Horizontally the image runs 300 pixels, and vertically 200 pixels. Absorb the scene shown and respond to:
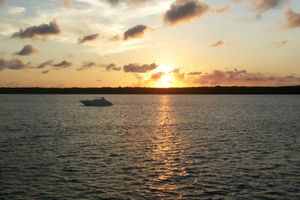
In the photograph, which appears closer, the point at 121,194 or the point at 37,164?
the point at 121,194

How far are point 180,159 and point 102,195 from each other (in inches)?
689

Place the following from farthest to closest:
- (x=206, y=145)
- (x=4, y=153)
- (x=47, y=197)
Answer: (x=206, y=145) → (x=4, y=153) → (x=47, y=197)

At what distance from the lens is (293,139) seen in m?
63.7

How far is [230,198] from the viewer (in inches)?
1108

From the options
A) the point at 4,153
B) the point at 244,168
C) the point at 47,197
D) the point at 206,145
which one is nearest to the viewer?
the point at 47,197

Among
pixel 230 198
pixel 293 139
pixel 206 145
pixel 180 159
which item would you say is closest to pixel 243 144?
pixel 206 145

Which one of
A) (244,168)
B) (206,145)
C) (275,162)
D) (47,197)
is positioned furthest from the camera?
(206,145)

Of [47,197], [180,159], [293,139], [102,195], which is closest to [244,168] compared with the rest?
[180,159]

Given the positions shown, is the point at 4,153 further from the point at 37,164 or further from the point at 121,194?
the point at 121,194

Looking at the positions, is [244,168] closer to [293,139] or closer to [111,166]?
[111,166]

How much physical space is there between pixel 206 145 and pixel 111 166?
21.3m

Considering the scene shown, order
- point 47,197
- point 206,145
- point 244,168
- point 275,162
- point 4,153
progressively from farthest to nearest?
point 206,145
point 4,153
point 275,162
point 244,168
point 47,197

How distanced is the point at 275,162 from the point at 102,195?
2266cm

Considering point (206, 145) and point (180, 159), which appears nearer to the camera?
point (180, 159)
